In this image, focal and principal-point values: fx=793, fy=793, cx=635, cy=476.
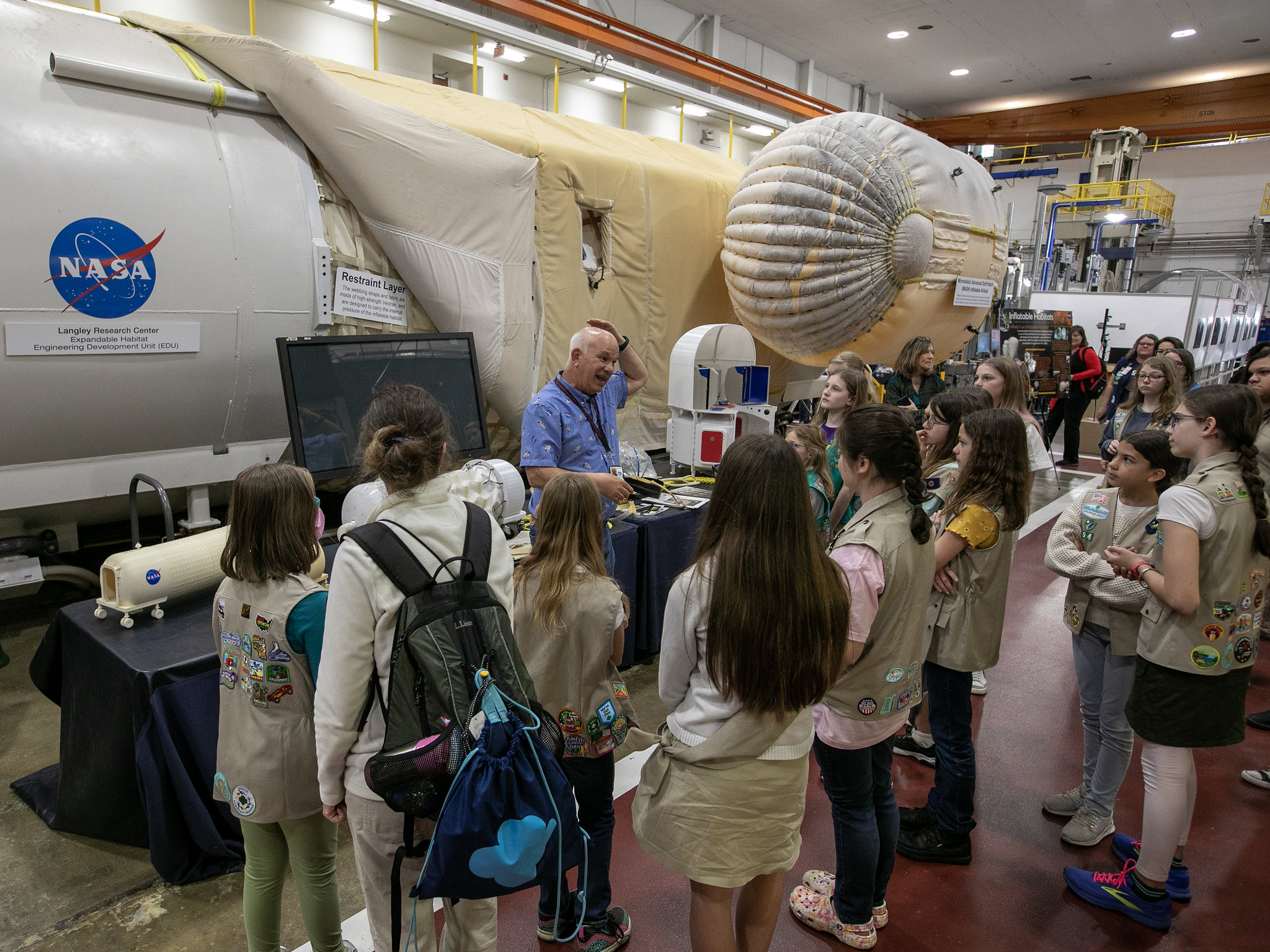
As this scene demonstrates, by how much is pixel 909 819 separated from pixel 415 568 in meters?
2.01

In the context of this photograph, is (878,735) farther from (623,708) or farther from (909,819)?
(909,819)

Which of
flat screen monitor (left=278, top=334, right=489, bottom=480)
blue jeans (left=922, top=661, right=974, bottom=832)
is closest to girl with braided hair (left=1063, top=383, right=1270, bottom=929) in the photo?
blue jeans (left=922, top=661, right=974, bottom=832)

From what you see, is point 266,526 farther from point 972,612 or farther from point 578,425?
point 972,612

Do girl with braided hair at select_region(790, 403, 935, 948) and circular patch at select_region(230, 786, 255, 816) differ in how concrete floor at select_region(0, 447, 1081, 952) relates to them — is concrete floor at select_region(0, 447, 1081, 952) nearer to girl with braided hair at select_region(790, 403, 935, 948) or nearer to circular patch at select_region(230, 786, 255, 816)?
circular patch at select_region(230, 786, 255, 816)

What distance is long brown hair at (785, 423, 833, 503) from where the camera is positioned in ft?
10.1

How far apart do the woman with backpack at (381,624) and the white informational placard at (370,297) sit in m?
2.51

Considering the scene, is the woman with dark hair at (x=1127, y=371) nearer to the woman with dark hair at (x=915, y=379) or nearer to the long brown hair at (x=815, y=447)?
the woman with dark hair at (x=915, y=379)

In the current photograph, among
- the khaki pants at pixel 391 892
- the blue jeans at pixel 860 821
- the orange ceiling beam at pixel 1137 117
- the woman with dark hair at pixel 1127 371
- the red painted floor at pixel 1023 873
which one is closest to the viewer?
the khaki pants at pixel 391 892

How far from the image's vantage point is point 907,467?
185 cm

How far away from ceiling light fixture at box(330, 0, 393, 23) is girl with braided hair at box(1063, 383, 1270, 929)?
5.45 m

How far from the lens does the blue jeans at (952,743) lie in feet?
7.79

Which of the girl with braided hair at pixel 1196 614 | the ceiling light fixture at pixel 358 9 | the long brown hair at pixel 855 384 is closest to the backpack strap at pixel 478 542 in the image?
the girl with braided hair at pixel 1196 614

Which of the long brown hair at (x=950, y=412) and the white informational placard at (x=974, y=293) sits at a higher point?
the white informational placard at (x=974, y=293)

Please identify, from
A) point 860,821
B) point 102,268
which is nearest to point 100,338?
point 102,268
